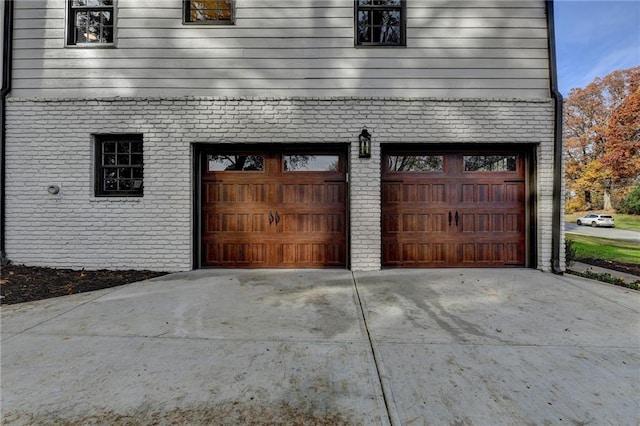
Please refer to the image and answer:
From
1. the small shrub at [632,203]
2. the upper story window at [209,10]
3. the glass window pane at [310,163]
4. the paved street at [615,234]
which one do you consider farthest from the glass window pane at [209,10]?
the small shrub at [632,203]

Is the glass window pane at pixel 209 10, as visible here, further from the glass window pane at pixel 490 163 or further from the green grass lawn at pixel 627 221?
the green grass lawn at pixel 627 221

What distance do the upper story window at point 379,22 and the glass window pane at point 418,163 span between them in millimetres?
1878

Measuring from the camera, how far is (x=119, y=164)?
508 cm

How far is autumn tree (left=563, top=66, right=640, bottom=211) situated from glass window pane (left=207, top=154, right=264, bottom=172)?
19.5 meters

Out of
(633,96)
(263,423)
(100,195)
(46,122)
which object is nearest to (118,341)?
(263,423)

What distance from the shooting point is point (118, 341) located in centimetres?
244

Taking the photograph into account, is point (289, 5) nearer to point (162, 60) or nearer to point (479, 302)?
point (162, 60)

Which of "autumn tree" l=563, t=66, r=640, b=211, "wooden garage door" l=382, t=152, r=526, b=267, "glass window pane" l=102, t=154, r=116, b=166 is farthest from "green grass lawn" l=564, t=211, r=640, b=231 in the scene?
"glass window pane" l=102, t=154, r=116, b=166

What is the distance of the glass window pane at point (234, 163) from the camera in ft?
16.8

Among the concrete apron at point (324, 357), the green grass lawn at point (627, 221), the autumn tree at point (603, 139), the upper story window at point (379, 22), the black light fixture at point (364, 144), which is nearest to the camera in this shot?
the concrete apron at point (324, 357)

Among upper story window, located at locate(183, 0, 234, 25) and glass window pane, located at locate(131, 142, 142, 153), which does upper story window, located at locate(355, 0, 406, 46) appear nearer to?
upper story window, located at locate(183, 0, 234, 25)

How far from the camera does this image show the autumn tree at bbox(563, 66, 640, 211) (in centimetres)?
1764

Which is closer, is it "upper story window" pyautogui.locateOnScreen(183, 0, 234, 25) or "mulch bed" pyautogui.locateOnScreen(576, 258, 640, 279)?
"upper story window" pyautogui.locateOnScreen(183, 0, 234, 25)

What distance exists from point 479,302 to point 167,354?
3.15 metres
